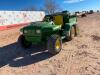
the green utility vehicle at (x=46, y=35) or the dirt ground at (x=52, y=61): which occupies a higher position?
the green utility vehicle at (x=46, y=35)

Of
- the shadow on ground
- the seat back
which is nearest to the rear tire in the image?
the shadow on ground

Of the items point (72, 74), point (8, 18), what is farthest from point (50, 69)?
point (8, 18)

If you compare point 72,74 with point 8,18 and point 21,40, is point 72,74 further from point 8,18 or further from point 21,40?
point 8,18

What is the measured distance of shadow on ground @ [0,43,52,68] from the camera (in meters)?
7.58

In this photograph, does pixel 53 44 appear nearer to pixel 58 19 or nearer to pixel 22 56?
pixel 22 56

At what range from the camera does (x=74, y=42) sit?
34.0ft

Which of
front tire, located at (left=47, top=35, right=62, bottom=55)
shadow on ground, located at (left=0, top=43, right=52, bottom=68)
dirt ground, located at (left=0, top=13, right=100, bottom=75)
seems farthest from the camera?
front tire, located at (left=47, top=35, right=62, bottom=55)

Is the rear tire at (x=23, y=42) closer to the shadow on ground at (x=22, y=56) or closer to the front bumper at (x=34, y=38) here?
the shadow on ground at (x=22, y=56)

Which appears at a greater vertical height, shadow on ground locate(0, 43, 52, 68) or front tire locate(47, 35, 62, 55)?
front tire locate(47, 35, 62, 55)

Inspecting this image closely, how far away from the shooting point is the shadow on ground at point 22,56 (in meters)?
7.58

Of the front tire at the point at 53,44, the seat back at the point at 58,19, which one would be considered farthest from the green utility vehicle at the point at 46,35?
the seat back at the point at 58,19

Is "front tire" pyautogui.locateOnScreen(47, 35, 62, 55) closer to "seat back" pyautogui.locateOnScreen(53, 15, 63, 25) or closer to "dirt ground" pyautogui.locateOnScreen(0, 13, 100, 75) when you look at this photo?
"dirt ground" pyautogui.locateOnScreen(0, 13, 100, 75)

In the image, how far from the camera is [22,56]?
27.6ft

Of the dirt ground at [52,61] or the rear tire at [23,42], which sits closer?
the dirt ground at [52,61]
